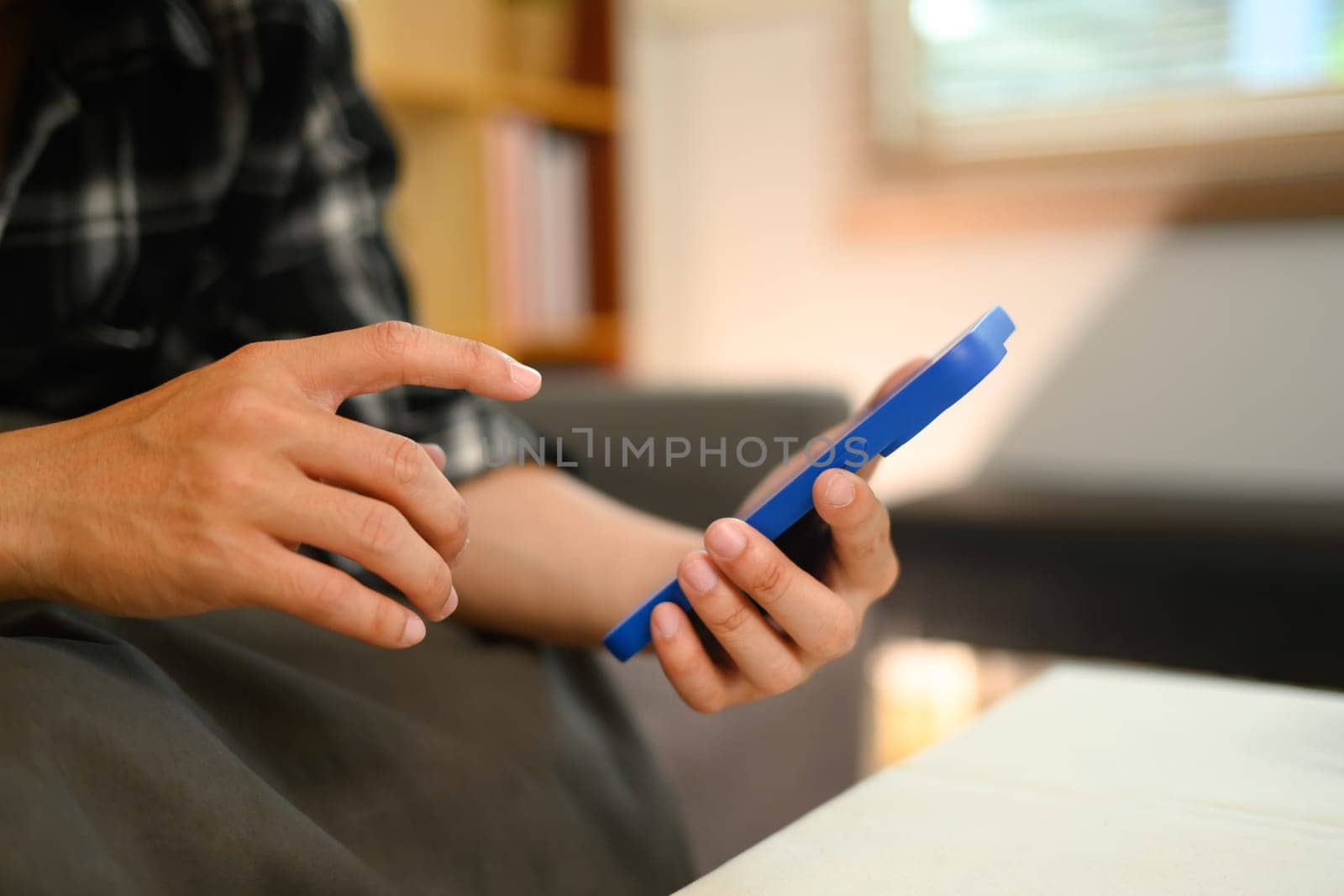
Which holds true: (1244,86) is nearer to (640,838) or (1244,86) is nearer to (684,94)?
(684,94)

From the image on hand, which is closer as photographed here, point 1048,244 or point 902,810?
point 902,810

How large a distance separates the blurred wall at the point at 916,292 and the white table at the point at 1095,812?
1.06 meters

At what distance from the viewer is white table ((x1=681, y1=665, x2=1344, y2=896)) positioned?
309mm

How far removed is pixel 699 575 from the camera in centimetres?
39

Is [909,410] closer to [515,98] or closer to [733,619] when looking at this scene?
[733,619]

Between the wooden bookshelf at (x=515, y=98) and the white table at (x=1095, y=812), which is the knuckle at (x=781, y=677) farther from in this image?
the wooden bookshelf at (x=515, y=98)

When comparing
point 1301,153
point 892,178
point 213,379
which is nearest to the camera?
point 213,379

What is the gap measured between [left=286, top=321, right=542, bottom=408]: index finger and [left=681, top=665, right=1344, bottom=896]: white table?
152mm

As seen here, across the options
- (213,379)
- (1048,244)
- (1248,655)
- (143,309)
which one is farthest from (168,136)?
(1048,244)

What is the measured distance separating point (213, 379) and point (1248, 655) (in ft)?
3.27

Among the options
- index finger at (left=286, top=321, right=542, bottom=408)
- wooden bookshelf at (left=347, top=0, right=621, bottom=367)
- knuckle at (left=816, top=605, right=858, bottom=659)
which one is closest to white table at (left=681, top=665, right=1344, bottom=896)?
knuckle at (left=816, top=605, right=858, bottom=659)

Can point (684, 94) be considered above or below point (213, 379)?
above

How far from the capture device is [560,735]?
476 mm

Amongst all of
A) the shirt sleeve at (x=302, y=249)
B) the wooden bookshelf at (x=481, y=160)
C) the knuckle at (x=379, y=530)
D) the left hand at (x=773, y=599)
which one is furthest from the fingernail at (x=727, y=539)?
the wooden bookshelf at (x=481, y=160)
